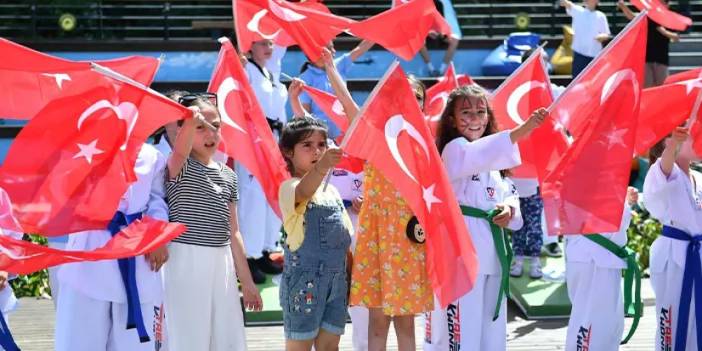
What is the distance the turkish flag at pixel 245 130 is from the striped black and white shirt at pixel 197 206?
598mm

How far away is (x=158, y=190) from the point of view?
6.59m

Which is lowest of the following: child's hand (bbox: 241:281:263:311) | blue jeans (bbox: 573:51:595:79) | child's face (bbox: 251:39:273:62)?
blue jeans (bbox: 573:51:595:79)

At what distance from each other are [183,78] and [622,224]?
9238 mm

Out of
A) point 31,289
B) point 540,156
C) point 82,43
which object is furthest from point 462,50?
point 540,156

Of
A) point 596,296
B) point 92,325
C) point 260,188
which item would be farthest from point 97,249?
point 260,188

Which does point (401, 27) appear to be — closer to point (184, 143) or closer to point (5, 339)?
point (184, 143)

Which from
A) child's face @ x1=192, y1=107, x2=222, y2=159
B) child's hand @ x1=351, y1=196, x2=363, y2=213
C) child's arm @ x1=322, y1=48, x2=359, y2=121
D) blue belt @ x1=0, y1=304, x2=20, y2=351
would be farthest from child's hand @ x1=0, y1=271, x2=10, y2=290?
child's hand @ x1=351, y1=196, x2=363, y2=213

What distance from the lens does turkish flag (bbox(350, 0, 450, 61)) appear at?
715cm

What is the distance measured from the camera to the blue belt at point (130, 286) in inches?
249

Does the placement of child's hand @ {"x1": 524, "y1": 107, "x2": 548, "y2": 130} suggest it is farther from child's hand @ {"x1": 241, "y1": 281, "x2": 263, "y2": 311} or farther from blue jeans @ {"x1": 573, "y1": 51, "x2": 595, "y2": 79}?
blue jeans @ {"x1": 573, "y1": 51, "x2": 595, "y2": 79}

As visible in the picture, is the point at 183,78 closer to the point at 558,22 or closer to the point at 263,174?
the point at 558,22

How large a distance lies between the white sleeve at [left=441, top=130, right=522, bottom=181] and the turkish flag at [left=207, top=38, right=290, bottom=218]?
0.95 m

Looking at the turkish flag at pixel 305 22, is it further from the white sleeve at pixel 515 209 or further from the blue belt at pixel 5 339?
the blue belt at pixel 5 339

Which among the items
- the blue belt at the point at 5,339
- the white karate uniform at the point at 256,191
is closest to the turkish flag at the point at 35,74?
the blue belt at the point at 5,339
